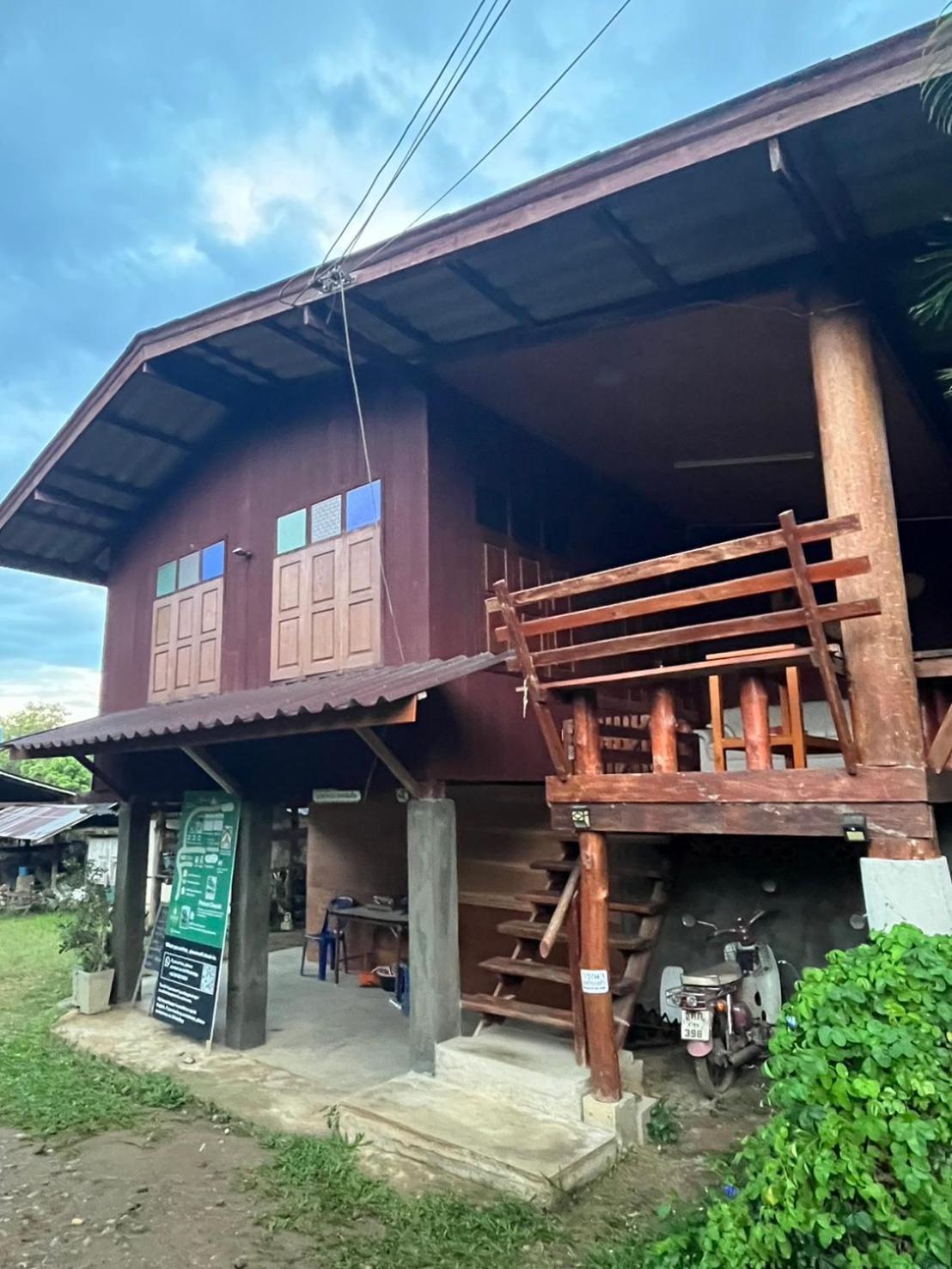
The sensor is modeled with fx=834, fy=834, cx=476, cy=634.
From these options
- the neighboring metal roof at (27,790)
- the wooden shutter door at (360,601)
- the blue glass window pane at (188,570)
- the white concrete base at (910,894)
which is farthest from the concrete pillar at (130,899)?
the neighboring metal roof at (27,790)

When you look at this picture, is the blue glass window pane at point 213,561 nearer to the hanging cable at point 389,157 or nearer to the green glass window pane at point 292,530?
the green glass window pane at point 292,530

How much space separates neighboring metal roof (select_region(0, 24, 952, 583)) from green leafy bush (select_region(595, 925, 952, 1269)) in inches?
141

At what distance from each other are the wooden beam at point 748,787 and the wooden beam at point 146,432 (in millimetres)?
5804

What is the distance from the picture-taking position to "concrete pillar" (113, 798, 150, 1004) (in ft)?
28.6

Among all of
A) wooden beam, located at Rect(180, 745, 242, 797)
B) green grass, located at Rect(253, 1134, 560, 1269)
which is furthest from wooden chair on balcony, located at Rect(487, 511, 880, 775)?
wooden beam, located at Rect(180, 745, 242, 797)

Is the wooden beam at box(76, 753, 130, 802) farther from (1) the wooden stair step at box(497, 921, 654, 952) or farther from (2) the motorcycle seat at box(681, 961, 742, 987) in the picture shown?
(2) the motorcycle seat at box(681, 961, 742, 987)

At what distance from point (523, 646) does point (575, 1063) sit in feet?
8.66

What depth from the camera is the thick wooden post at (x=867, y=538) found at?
3852 millimetres

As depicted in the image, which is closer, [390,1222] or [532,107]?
[390,1222]

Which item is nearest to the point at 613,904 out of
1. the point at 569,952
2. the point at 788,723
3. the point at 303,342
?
the point at 569,952

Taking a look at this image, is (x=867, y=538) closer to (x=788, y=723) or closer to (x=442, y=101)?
(x=788, y=723)

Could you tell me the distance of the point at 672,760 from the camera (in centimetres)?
461

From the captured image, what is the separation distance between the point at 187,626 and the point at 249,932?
3.13 m

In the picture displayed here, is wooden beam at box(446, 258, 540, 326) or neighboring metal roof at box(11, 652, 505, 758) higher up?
wooden beam at box(446, 258, 540, 326)
